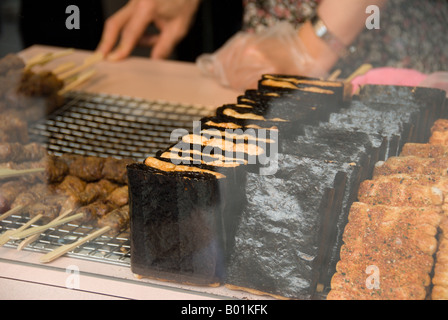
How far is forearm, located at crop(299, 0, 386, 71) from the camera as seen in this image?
2070 mm

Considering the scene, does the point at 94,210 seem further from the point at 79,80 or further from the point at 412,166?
the point at 79,80

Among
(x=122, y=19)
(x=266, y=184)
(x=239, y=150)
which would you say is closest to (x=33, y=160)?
(x=122, y=19)

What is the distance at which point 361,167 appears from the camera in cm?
157

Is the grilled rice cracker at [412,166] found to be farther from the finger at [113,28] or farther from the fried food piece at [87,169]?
the finger at [113,28]

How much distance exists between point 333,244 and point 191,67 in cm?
210

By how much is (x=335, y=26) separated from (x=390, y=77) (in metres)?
0.40

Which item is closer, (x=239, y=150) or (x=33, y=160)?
(x=239, y=150)

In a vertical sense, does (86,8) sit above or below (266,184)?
above

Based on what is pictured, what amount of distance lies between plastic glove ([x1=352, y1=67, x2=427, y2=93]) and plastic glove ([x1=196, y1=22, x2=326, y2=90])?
259 mm

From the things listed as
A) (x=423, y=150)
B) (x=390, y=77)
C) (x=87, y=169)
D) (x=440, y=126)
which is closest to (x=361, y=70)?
(x=390, y=77)

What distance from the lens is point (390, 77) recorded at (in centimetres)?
236

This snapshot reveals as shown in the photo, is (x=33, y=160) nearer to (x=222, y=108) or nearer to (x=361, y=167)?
(x=222, y=108)
